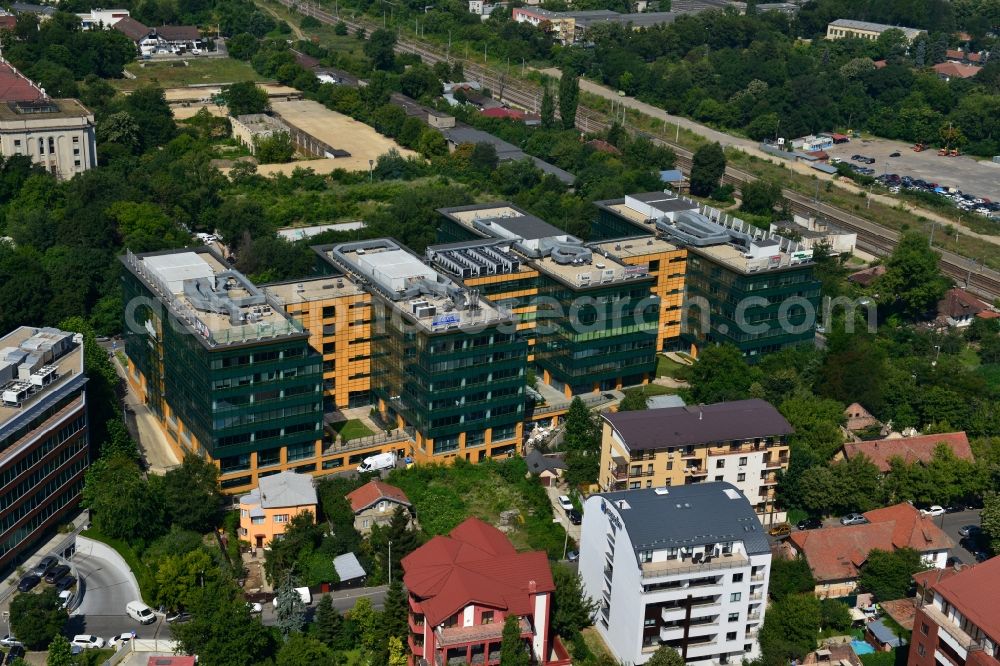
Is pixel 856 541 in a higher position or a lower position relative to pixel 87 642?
higher

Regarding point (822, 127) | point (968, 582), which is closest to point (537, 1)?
point (822, 127)

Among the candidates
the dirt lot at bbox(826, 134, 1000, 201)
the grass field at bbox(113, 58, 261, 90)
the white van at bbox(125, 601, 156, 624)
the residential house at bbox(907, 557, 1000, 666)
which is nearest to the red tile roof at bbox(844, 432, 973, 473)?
the residential house at bbox(907, 557, 1000, 666)

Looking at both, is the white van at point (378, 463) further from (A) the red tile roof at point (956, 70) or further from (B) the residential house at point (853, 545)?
(A) the red tile roof at point (956, 70)

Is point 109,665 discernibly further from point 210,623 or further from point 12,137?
point 12,137

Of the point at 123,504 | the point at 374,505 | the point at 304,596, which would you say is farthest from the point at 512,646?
the point at 123,504

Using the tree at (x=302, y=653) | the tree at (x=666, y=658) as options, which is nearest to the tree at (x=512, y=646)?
the tree at (x=666, y=658)

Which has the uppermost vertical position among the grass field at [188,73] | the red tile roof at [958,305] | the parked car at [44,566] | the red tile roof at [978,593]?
the grass field at [188,73]

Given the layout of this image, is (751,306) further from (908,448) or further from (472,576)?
(472,576)
